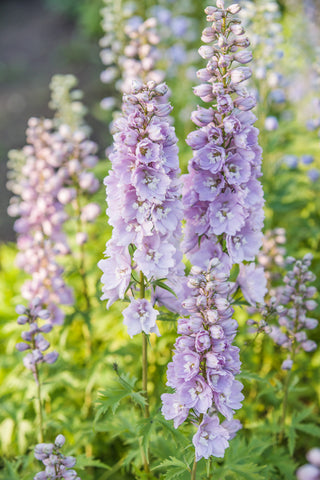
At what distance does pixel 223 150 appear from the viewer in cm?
242

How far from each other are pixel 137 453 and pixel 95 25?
15.0 metres

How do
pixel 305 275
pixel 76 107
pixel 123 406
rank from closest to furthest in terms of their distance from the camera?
1. pixel 305 275
2. pixel 123 406
3. pixel 76 107

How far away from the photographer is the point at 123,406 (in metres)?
4.25

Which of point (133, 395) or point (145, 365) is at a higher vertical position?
point (145, 365)

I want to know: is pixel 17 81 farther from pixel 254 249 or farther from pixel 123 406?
pixel 254 249

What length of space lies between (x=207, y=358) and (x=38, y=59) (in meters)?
16.3

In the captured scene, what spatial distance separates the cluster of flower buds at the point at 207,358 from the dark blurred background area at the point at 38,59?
6786mm

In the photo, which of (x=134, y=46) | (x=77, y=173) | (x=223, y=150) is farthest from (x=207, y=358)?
(x=134, y=46)

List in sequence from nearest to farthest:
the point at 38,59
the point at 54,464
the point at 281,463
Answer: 1. the point at 54,464
2. the point at 281,463
3. the point at 38,59

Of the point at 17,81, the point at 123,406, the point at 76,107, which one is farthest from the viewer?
the point at 17,81

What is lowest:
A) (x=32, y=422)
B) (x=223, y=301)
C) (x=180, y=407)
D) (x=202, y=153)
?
(x=32, y=422)

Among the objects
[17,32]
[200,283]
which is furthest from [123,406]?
[17,32]

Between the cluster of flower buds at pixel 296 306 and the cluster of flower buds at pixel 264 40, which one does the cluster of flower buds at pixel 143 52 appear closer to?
the cluster of flower buds at pixel 264 40

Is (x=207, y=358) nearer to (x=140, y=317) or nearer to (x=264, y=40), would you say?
(x=140, y=317)
